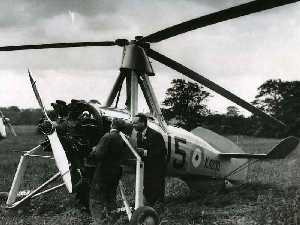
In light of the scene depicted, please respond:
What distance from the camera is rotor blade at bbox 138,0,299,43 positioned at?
20.1ft

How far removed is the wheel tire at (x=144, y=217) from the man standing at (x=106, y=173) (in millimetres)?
715

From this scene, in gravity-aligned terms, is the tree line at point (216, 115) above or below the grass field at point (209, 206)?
below

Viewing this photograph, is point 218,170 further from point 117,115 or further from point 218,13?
point 218,13

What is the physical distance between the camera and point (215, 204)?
1001 centimetres

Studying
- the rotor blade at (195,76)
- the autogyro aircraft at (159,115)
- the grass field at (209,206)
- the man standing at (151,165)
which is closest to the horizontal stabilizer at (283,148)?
the autogyro aircraft at (159,115)

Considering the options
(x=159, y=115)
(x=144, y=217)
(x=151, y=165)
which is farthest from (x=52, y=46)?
(x=144, y=217)

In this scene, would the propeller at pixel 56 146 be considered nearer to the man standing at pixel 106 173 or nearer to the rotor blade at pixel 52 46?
the man standing at pixel 106 173

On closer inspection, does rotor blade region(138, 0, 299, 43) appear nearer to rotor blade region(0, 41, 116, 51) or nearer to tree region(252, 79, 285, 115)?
rotor blade region(0, 41, 116, 51)

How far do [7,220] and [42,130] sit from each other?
1.73 meters

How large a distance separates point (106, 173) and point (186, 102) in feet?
191

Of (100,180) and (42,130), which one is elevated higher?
(42,130)

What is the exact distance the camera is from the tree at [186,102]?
57156 mm

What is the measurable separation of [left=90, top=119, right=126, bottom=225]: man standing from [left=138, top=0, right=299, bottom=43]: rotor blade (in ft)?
5.59

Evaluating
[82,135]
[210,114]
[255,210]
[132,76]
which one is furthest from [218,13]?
[210,114]
